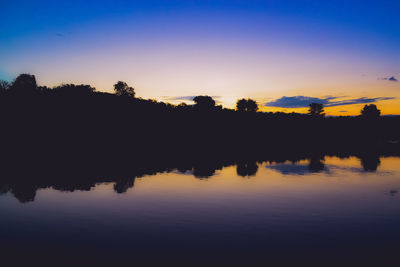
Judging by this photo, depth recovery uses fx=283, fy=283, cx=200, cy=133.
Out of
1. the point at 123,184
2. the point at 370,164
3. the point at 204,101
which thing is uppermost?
the point at 204,101

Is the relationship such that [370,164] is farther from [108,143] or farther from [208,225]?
[108,143]

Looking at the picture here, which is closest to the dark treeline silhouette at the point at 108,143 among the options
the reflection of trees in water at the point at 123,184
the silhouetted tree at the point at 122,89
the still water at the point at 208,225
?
the reflection of trees in water at the point at 123,184

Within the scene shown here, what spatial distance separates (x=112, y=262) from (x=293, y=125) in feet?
584

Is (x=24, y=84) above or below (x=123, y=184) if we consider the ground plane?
above

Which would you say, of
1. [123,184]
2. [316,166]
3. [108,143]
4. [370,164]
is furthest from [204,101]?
[123,184]

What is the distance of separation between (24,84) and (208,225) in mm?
108395

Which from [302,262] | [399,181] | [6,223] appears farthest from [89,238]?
[399,181]

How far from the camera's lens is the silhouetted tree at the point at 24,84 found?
294 ft

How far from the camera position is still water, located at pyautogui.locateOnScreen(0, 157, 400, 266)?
1314 cm

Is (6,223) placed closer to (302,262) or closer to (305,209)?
(302,262)

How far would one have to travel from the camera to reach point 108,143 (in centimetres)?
8350

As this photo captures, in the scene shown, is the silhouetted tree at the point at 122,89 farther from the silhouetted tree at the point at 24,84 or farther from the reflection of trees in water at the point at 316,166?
the reflection of trees in water at the point at 316,166

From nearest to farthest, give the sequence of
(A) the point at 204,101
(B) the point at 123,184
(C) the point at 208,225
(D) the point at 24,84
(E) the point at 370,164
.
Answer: (C) the point at 208,225 → (B) the point at 123,184 → (E) the point at 370,164 → (D) the point at 24,84 → (A) the point at 204,101

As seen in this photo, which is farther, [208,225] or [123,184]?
[123,184]
